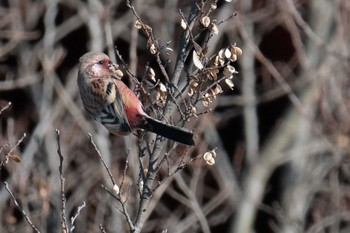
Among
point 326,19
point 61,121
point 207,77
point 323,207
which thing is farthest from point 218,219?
point 207,77

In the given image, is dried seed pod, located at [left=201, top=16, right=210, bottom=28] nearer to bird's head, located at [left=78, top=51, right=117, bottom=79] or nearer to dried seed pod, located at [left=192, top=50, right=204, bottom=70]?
dried seed pod, located at [left=192, top=50, right=204, bottom=70]

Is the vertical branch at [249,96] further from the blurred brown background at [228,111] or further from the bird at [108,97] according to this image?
the bird at [108,97]

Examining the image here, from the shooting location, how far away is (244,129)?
13.2 meters

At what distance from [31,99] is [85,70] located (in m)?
7.60

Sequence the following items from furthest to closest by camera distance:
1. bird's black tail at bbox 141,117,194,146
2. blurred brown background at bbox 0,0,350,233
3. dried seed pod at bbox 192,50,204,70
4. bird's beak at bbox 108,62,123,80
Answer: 1. blurred brown background at bbox 0,0,350,233
2. bird's beak at bbox 108,62,123,80
3. bird's black tail at bbox 141,117,194,146
4. dried seed pod at bbox 192,50,204,70

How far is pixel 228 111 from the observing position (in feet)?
42.9

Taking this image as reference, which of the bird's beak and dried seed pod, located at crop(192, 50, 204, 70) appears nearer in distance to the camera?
dried seed pod, located at crop(192, 50, 204, 70)

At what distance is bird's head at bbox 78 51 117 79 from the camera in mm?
4984

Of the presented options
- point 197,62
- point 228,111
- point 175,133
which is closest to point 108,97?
point 175,133

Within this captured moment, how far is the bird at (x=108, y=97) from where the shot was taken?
493 cm

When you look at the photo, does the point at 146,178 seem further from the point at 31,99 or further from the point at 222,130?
the point at 222,130

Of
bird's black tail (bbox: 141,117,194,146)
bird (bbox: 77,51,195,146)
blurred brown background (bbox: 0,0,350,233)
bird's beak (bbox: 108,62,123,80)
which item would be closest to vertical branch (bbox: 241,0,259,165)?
blurred brown background (bbox: 0,0,350,233)

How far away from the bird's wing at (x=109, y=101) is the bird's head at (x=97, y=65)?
0.13ft

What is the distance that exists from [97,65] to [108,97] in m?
0.18
